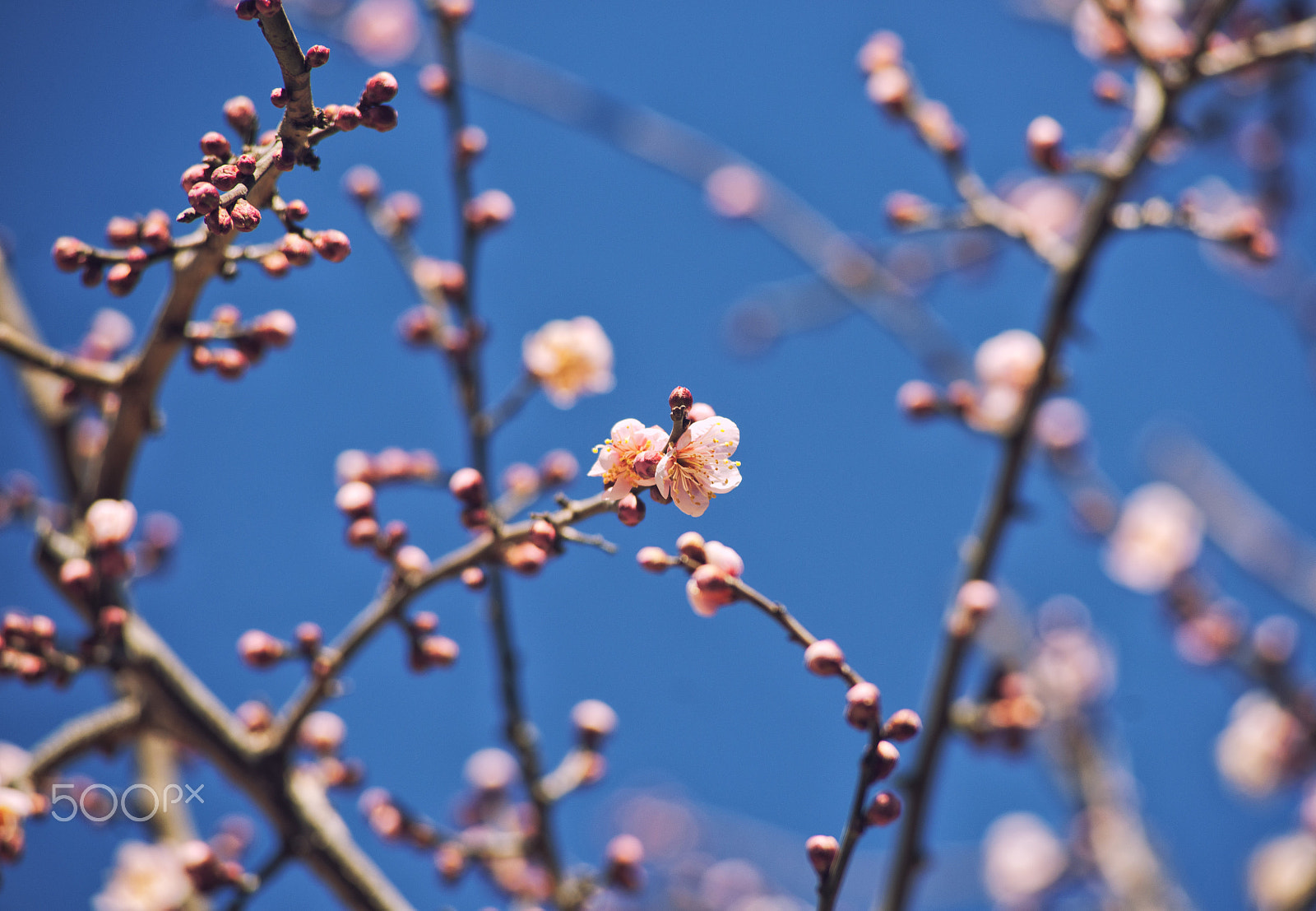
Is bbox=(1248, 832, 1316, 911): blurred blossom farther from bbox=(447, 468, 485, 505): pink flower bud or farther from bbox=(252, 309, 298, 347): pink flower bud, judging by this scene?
Result: bbox=(252, 309, 298, 347): pink flower bud

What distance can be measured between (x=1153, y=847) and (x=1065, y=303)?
278 cm

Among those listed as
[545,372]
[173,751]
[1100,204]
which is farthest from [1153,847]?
[173,751]

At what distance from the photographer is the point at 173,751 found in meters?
3.54

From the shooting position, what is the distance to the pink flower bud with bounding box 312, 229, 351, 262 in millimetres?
1701

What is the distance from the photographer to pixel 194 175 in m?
1.61

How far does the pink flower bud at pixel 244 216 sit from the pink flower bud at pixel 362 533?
0.77 meters

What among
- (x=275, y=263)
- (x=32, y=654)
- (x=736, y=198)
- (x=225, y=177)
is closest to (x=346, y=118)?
(x=225, y=177)

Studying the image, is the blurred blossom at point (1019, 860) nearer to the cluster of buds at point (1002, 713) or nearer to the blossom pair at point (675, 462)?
the cluster of buds at point (1002, 713)

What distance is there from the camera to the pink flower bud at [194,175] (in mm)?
1607

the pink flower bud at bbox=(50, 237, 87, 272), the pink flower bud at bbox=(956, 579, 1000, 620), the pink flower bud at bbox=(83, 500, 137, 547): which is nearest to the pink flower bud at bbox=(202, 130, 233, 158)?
the pink flower bud at bbox=(50, 237, 87, 272)

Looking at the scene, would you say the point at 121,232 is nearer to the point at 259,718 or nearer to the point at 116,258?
the point at 116,258

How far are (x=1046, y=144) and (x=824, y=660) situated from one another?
6.30 ft

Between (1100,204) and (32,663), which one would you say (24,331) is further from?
(1100,204)

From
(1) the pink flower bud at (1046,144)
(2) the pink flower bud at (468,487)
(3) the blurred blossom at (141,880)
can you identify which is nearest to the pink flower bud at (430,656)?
(2) the pink flower bud at (468,487)
